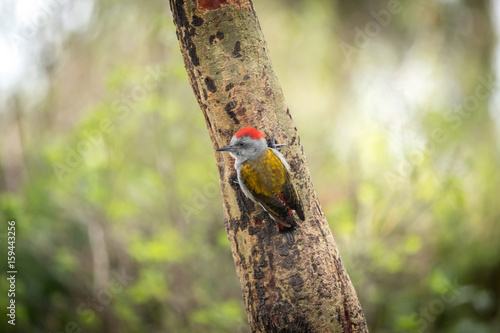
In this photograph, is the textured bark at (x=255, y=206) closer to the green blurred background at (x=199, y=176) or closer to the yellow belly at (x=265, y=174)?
the yellow belly at (x=265, y=174)

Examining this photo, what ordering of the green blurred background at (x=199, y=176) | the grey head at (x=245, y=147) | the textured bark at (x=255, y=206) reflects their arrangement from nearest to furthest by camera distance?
the textured bark at (x=255, y=206)
the grey head at (x=245, y=147)
the green blurred background at (x=199, y=176)

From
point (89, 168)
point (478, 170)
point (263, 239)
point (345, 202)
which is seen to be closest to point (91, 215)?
point (89, 168)

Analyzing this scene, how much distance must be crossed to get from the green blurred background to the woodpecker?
219cm

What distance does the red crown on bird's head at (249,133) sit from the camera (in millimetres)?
2227

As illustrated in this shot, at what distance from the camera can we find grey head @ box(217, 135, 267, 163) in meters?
2.28

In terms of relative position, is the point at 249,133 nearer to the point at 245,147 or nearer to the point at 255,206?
the point at 245,147

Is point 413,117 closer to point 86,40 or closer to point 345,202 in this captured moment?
point 345,202

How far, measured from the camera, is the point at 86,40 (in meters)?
5.62

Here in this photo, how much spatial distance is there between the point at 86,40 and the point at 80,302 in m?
3.40

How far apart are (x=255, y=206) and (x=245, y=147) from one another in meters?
0.33

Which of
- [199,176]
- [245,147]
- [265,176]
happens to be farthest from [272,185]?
[199,176]

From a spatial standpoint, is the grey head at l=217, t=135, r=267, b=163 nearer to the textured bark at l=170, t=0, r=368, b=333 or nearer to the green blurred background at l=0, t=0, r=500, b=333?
the textured bark at l=170, t=0, r=368, b=333

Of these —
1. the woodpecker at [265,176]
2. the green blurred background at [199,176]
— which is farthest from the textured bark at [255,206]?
the green blurred background at [199,176]

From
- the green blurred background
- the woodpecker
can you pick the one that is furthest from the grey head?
the green blurred background
